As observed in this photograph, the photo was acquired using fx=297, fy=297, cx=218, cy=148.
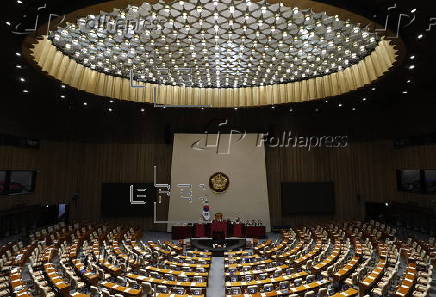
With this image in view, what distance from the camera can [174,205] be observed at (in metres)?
23.3

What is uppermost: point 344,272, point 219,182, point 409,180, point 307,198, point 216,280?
point 409,180

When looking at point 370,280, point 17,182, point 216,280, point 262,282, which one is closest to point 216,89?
point 216,280

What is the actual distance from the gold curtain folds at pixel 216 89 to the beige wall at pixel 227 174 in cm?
414

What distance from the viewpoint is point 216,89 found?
21266 millimetres

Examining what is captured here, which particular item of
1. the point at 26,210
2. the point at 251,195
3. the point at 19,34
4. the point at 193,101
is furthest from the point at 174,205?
the point at 19,34

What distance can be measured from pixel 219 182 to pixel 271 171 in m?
4.59

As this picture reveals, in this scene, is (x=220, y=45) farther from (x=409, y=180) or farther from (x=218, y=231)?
(x=409, y=180)

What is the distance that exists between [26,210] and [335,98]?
70.3 ft

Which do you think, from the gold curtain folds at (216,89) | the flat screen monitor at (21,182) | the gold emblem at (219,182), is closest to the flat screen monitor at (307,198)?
the gold emblem at (219,182)

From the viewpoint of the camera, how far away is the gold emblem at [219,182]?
23.5 meters

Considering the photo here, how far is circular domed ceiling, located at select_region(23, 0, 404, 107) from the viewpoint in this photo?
443 inches

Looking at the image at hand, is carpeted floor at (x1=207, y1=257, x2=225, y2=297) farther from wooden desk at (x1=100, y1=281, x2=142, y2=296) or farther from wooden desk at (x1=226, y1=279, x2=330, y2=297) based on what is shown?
wooden desk at (x1=100, y1=281, x2=142, y2=296)

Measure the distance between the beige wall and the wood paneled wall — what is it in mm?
1374

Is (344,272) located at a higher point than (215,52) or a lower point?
lower
